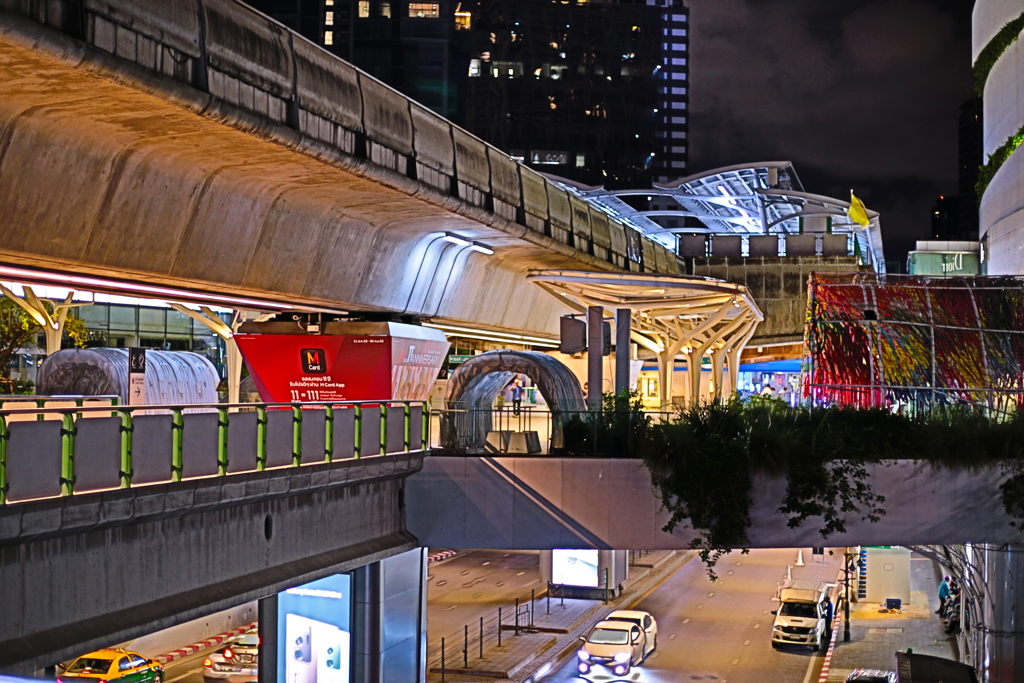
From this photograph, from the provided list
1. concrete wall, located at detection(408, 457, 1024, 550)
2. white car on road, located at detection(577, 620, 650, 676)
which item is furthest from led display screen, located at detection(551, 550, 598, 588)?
concrete wall, located at detection(408, 457, 1024, 550)

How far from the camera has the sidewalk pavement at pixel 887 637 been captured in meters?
29.6

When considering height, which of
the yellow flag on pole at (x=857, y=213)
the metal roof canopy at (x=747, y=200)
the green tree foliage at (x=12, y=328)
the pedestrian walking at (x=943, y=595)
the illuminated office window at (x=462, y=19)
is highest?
the illuminated office window at (x=462, y=19)

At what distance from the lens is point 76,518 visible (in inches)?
395

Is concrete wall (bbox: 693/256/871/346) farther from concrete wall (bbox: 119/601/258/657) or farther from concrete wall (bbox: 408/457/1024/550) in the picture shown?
concrete wall (bbox: 408/457/1024/550)

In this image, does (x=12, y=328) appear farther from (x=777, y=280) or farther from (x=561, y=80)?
(x=561, y=80)

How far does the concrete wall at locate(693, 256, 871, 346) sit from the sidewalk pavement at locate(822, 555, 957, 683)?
1220 centimetres

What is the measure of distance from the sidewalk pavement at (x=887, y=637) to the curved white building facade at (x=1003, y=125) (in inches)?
423

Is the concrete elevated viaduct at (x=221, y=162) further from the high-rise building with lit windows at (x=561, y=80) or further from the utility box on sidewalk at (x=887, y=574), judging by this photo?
the high-rise building with lit windows at (x=561, y=80)

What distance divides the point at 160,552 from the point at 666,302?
22.9 m

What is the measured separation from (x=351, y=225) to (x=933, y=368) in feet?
38.6

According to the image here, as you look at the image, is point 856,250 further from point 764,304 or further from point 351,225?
point 351,225

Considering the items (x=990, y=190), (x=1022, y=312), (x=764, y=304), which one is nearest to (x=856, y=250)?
(x=764, y=304)

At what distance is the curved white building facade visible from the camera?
32281mm

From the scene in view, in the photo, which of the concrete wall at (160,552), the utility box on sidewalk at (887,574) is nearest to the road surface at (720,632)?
the utility box on sidewalk at (887,574)
